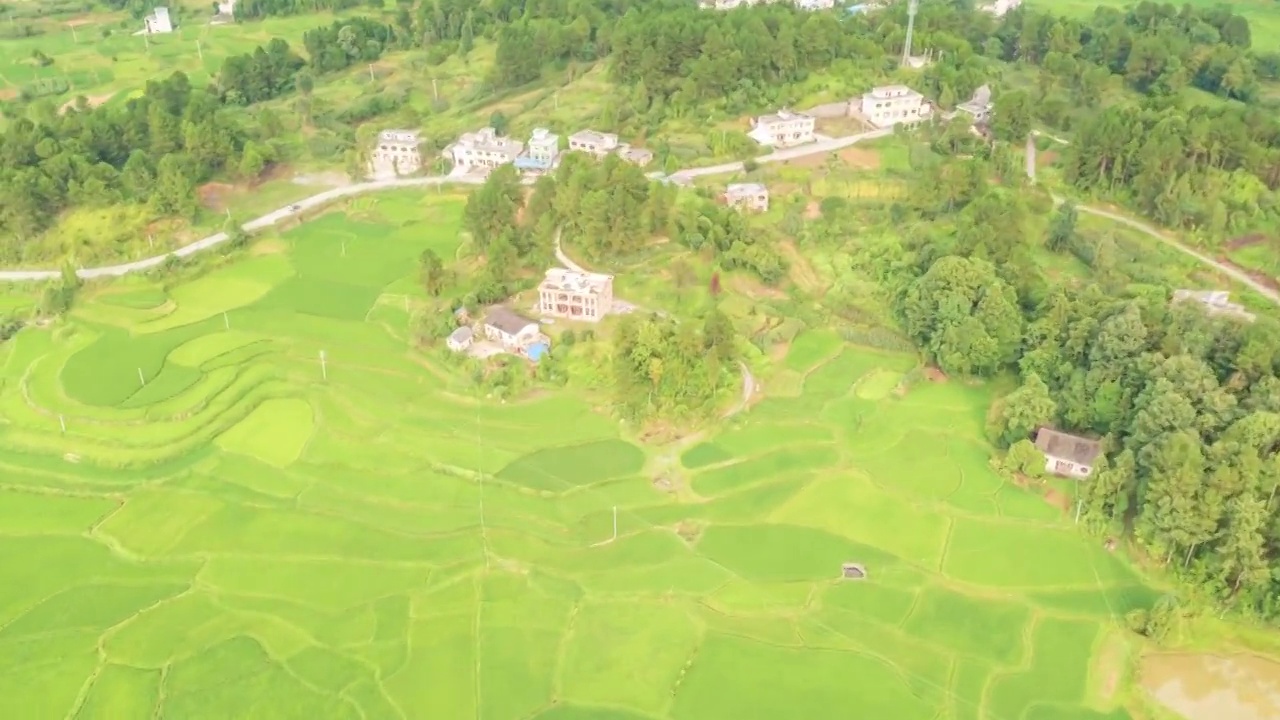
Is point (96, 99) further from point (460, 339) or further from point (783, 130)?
point (783, 130)

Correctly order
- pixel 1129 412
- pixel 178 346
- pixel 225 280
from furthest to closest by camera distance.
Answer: pixel 225 280 < pixel 178 346 < pixel 1129 412

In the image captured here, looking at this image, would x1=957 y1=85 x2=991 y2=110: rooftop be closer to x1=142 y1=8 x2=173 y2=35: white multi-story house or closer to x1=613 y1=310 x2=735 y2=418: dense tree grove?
x1=613 y1=310 x2=735 y2=418: dense tree grove

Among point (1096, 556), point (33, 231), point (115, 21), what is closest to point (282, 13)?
point (115, 21)

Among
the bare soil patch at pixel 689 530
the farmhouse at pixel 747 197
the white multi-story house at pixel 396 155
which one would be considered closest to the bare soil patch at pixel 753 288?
the farmhouse at pixel 747 197

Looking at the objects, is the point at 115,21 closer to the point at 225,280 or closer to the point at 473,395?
the point at 225,280

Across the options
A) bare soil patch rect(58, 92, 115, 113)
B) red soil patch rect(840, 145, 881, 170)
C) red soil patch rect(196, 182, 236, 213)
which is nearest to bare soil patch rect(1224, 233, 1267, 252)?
red soil patch rect(840, 145, 881, 170)
